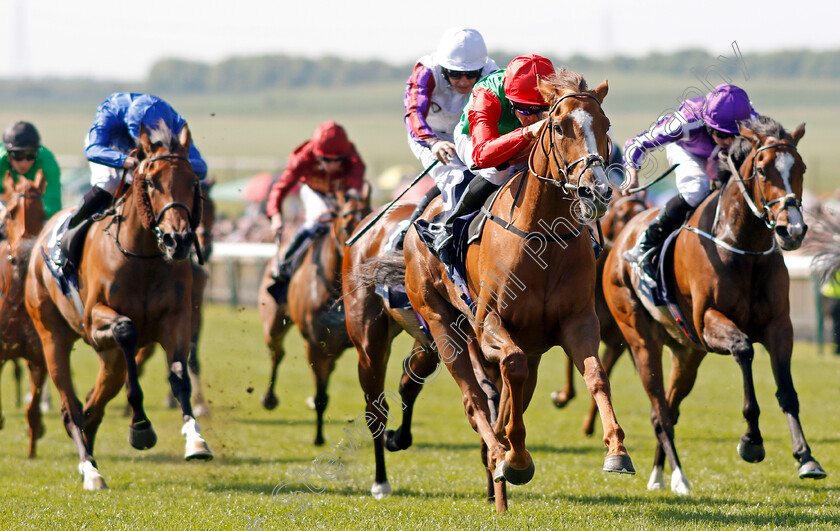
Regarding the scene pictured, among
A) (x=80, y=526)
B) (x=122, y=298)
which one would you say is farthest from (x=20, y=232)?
(x=80, y=526)

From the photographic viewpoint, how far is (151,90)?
8988 cm

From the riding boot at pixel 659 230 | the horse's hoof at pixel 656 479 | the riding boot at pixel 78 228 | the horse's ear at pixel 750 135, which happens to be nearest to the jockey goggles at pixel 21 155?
the riding boot at pixel 78 228

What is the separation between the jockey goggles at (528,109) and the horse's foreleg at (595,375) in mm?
1024

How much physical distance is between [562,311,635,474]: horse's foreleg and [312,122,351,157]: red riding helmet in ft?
15.3

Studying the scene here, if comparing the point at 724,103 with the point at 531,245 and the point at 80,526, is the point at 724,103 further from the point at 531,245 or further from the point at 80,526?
the point at 80,526

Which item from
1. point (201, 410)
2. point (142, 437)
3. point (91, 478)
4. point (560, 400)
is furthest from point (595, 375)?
point (201, 410)

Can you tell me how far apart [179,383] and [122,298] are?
0.65 meters

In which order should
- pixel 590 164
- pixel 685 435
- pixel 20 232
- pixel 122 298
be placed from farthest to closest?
1. pixel 685 435
2. pixel 20 232
3. pixel 122 298
4. pixel 590 164

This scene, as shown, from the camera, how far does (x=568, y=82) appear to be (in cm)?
445

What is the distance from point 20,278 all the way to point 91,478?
2214 mm

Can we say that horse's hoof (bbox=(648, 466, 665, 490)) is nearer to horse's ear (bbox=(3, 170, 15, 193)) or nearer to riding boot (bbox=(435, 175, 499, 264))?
riding boot (bbox=(435, 175, 499, 264))

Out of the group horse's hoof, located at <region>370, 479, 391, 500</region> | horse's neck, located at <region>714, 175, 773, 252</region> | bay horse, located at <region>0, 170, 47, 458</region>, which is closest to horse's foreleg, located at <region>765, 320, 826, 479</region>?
horse's neck, located at <region>714, 175, 773, 252</region>

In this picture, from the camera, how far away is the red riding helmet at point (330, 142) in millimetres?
8883

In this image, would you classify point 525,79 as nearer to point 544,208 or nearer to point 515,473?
point 544,208
